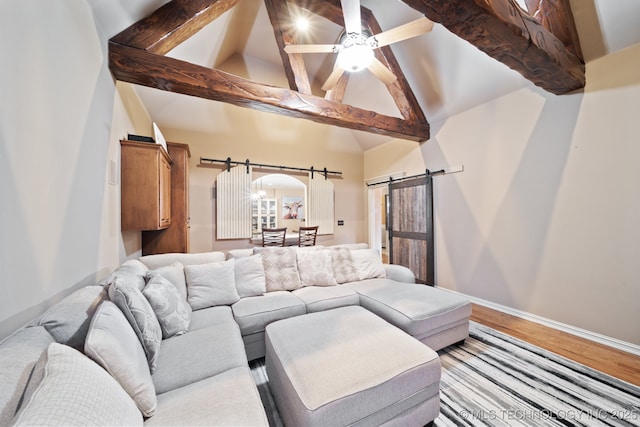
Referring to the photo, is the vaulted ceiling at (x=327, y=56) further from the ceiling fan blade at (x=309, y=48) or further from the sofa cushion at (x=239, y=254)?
the sofa cushion at (x=239, y=254)

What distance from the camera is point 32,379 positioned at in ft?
2.28

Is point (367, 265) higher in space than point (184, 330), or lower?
higher

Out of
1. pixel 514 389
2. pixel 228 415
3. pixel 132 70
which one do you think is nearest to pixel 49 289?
pixel 228 415

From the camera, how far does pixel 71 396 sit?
0.61m

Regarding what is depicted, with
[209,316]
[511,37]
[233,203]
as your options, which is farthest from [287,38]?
[209,316]

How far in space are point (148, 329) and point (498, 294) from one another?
369 cm

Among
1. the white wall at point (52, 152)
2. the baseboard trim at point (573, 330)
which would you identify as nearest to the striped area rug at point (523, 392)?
the baseboard trim at point (573, 330)

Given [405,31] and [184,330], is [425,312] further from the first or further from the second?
[405,31]

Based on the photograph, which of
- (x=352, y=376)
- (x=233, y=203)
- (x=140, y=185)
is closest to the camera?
(x=352, y=376)

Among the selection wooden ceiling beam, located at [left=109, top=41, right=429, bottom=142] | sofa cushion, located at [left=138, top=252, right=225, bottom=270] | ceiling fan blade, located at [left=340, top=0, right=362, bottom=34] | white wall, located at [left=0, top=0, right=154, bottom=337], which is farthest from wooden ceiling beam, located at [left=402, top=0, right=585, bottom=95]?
sofa cushion, located at [left=138, top=252, right=225, bottom=270]

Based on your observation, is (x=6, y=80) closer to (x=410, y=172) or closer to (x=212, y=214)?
(x=212, y=214)

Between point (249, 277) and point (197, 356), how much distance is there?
1065mm

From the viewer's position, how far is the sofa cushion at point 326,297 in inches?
86.2

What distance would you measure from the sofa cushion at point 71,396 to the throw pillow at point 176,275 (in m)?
1.26
